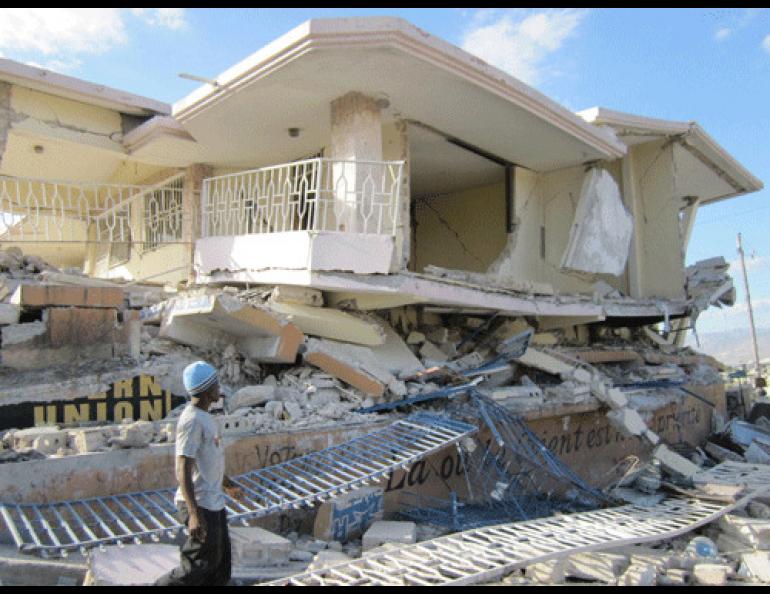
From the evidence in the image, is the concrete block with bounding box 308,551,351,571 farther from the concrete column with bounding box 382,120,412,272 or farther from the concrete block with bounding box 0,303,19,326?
the concrete column with bounding box 382,120,412,272

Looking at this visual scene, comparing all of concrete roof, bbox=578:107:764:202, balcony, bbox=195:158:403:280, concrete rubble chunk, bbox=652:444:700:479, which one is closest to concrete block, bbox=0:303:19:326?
balcony, bbox=195:158:403:280

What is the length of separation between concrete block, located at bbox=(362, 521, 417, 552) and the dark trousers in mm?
1480

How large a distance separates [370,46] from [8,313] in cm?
433

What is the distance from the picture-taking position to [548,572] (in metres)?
4.05

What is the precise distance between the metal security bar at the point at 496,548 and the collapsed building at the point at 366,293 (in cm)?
53

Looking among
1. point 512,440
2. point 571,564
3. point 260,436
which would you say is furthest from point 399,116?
point 571,564

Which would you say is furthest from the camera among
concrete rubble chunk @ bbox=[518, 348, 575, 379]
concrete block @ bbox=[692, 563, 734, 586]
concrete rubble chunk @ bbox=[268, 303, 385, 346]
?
concrete rubble chunk @ bbox=[518, 348, 575, 379]

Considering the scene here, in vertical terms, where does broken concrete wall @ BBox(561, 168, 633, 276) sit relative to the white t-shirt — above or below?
above

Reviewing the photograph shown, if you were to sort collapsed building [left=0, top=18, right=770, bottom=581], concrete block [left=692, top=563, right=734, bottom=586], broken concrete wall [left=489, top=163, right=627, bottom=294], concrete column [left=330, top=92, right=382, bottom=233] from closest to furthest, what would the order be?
concrete block [left=692, top=563, right=734, bottom=586] < collapsed building [left=0, top=18, right=770, bottom=581] < concrete column [left=330, top=92, right=382, bottom=233] < broken concrete wall [left=489, top=163, right=627, bottom=294]

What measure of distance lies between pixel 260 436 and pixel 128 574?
1.84m

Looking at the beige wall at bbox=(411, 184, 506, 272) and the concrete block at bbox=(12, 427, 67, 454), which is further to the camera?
the beige wall at bbox=(411, 184, 506, 272)

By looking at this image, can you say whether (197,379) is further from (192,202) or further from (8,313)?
(192,202)

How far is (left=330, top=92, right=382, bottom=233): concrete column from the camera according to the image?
25.4 feet

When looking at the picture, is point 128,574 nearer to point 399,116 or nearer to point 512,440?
point 512,440
